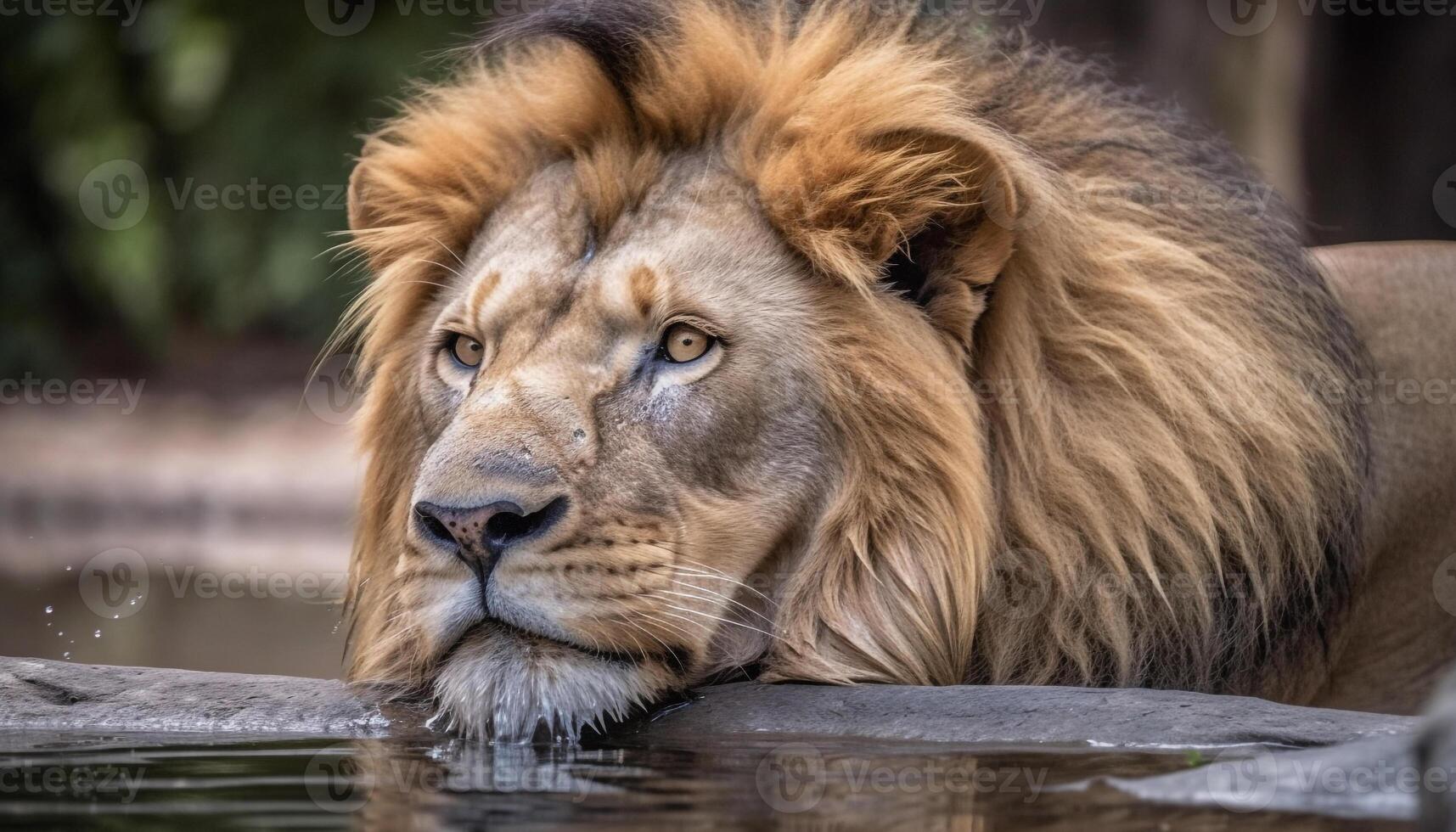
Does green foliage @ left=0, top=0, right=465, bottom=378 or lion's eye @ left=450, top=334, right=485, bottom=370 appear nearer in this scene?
lion's eye @ left=450, top=334, right=485, bottom=370

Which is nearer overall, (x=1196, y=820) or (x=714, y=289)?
(x=1196, y=820)

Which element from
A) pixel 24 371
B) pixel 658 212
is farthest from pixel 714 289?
pixel 24 371

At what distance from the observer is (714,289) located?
3.37 meters

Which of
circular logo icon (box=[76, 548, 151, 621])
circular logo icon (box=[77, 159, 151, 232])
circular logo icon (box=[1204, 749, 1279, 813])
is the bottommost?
circular logo icon (box=[76, 548, 151, 621])

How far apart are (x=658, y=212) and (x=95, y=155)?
35.4 ft

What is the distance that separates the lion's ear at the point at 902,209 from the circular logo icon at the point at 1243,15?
18.6ft

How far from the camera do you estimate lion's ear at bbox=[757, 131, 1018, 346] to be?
335cm

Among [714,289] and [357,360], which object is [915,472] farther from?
[357,360]

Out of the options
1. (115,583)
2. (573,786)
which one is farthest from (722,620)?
(115,583)

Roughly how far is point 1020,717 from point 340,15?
11.3 meters

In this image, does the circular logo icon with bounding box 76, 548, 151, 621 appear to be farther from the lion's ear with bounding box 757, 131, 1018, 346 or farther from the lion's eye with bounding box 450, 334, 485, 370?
the lion's ear with bounding box 757, 131, 1018, 346

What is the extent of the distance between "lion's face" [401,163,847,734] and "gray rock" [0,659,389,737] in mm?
→ 295

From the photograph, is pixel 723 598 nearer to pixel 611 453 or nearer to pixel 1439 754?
pixel 611 453

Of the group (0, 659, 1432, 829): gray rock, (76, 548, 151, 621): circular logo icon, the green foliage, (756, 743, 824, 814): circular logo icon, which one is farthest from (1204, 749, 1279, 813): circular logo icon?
the green foliage
